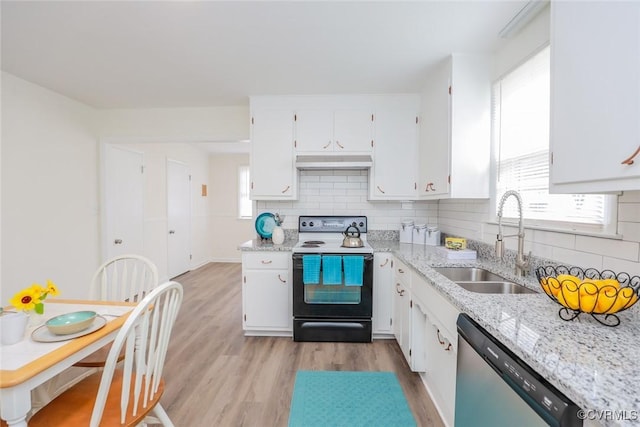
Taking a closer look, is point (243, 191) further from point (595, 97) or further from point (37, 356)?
point (595, 97)

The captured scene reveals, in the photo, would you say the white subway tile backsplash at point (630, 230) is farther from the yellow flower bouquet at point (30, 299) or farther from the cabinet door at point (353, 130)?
the yellow flower bouquet at point (30, 299)

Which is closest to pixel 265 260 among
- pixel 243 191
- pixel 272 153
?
pixel 272 153

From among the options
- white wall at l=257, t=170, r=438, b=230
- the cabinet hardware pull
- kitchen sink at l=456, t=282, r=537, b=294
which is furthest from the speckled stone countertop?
white wall at l=257, t=170, r=438, b=230

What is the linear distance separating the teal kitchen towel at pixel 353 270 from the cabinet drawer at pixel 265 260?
573 mm

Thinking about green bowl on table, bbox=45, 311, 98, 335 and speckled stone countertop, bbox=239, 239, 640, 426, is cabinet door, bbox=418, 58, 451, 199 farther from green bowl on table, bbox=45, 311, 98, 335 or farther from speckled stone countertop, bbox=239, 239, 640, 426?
green bowl on table, bbox=45, 311, 98, 335

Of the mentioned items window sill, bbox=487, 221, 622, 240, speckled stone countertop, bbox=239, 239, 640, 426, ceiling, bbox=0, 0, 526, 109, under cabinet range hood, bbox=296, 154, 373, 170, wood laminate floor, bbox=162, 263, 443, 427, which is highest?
ceiling, bbox=0, 0, 526, 109

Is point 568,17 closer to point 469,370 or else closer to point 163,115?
point 469,370

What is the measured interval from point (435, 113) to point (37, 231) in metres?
3.79

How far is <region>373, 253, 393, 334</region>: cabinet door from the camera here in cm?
267

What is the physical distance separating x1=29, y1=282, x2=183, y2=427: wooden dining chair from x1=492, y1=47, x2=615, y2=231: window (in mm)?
1971

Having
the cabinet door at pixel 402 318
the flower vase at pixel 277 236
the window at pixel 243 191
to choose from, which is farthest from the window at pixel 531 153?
the window at pixel 243 191

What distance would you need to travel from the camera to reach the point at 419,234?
9.56 ft

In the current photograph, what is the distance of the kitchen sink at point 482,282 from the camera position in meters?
1.62

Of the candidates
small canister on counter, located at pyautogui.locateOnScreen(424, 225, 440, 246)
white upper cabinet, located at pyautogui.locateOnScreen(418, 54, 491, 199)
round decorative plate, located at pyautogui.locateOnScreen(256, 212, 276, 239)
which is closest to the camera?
white upper cabinet, located at pyautogui.locateOnScreen(418, 54, 491, 199)
